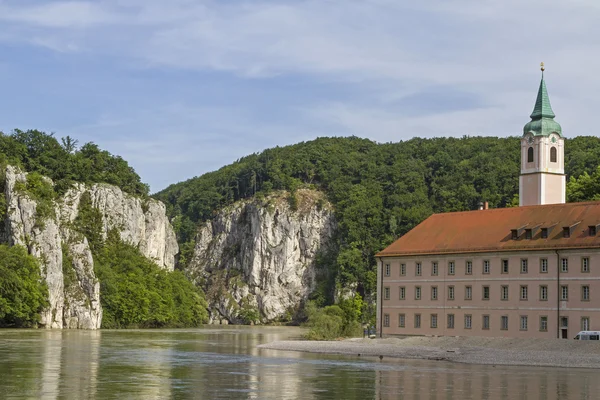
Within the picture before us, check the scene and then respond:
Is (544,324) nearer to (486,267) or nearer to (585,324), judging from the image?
(585,324)

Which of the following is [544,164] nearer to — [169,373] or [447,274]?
[447,274]

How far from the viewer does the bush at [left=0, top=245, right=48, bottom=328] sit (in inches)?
4397

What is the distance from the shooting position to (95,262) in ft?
485

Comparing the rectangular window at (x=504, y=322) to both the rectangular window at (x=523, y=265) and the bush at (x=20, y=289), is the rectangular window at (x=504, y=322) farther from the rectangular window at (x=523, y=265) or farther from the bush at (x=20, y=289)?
the bush at (x=20, y=289)

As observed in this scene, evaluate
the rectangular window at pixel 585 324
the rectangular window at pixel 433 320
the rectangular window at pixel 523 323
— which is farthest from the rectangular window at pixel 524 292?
the rectangular window at pixel 433 320

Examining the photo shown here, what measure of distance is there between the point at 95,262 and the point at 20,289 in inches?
1367

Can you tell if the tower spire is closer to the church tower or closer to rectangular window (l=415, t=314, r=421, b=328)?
the church tower

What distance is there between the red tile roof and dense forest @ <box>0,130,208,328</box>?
147 ft

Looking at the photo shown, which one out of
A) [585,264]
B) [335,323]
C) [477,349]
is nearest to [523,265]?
[585,264]

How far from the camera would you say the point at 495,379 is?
45406 millimetres

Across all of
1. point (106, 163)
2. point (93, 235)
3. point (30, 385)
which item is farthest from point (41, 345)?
point (106, 163)

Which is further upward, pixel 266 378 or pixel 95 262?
pixel 95 262

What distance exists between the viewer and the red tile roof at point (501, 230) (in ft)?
260

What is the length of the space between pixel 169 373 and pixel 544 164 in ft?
214
